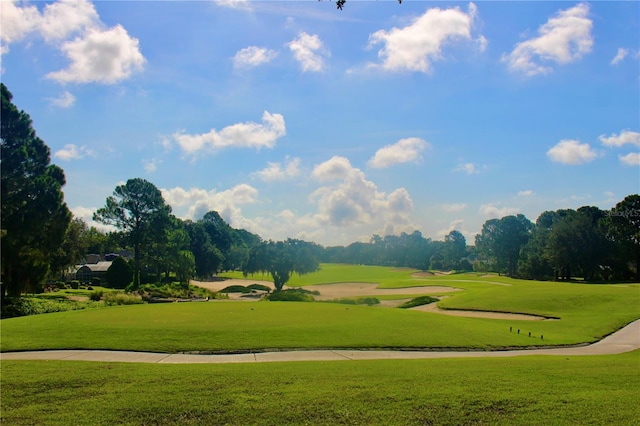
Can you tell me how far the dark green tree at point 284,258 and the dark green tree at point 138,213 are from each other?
14.5m

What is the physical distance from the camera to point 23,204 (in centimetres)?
3531

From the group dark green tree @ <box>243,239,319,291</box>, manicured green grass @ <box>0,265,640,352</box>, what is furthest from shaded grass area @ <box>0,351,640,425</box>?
dark green tree @ <box>243,239,319,291</box>

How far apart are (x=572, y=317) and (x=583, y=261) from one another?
185ft

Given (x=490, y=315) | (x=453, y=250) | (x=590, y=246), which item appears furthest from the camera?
(x=453, y=250)

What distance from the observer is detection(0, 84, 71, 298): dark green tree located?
3444 cm

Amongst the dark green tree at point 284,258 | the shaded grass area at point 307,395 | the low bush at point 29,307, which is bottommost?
the low bush at point 29,307

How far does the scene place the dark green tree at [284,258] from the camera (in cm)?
6531

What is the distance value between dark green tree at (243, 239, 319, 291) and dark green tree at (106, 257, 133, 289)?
Answer: 17633 mm

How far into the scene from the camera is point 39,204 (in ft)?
118

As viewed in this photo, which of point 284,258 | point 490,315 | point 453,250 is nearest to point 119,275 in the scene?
point 284,258

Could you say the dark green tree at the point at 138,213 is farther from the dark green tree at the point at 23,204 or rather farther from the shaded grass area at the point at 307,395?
the shaded grass area at the point at 307,395

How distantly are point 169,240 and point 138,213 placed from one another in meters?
6.40

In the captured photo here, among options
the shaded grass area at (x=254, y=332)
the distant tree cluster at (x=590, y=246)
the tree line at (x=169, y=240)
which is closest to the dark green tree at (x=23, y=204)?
the tree line at (x=169, y=240)

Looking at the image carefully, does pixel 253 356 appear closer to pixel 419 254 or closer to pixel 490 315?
pixel 490 315
